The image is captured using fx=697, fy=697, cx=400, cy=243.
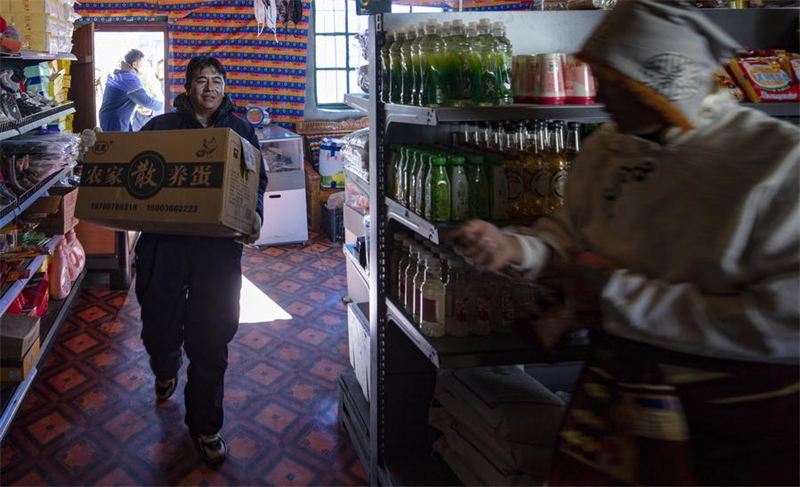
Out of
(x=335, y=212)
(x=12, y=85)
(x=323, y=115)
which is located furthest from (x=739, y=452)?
(x=323, y=115)

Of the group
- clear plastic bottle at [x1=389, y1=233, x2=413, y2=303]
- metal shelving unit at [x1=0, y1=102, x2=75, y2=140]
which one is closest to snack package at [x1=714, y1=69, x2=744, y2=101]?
clear plastic bottle at [x1=389, y1=233, x2=413, y2=303]

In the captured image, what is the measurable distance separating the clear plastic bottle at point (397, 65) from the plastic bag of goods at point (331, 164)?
16.6ft

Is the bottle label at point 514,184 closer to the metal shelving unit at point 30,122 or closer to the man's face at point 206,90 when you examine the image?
the man's face at point 206,90

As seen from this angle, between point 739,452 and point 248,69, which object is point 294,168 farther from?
point 739,452

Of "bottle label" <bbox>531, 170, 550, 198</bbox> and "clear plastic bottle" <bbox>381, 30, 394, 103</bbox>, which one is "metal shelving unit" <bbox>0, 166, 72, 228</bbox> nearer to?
"clear plastic bottle" <bbox>381, 30, 394, 103</bbox>

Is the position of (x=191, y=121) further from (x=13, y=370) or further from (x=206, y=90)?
(x=13, y=370)

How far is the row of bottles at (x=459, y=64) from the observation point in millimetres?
2242

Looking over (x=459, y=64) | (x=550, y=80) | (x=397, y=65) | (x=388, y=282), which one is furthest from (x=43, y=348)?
(x=550, y=80)

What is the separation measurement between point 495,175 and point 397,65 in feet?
1.77

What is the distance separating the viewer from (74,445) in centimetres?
320

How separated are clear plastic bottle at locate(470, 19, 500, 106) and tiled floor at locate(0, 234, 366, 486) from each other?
1692 mm

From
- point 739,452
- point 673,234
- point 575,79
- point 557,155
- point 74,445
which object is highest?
point 575,79

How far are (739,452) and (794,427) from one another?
0.11 meters

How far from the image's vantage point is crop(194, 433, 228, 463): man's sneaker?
9.89ft
